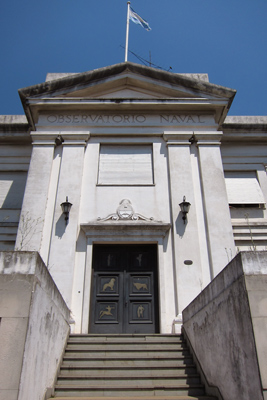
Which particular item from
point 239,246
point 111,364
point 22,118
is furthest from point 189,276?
point 22,118

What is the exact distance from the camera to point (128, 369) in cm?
678

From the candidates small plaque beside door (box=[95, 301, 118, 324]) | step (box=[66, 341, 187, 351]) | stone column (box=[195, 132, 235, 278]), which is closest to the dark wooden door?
small plaque beside door (box=[95, 301, 118, 324])

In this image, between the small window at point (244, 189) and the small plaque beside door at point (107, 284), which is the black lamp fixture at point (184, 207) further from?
the small plaque beside door at point (107, 284)

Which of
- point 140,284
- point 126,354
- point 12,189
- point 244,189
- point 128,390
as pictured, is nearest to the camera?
point 128,390

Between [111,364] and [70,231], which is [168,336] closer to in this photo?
[111,364]

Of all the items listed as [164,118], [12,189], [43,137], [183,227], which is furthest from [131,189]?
[12,189]

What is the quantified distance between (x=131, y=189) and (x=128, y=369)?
588 centimetres

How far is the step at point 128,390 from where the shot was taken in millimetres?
6051

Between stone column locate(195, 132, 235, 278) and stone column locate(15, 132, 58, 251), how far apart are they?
204 inches

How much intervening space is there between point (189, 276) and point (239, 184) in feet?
16.0

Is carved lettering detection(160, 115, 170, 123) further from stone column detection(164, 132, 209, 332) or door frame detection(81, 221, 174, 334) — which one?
door frame detection(81, 221, 174, 334)

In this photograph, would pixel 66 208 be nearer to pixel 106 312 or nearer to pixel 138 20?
pixel 106 312

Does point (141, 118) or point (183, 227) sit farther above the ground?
point (141, 118)

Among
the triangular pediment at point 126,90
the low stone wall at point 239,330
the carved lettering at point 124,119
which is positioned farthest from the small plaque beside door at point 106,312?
the triangular pediment at point 126,90
